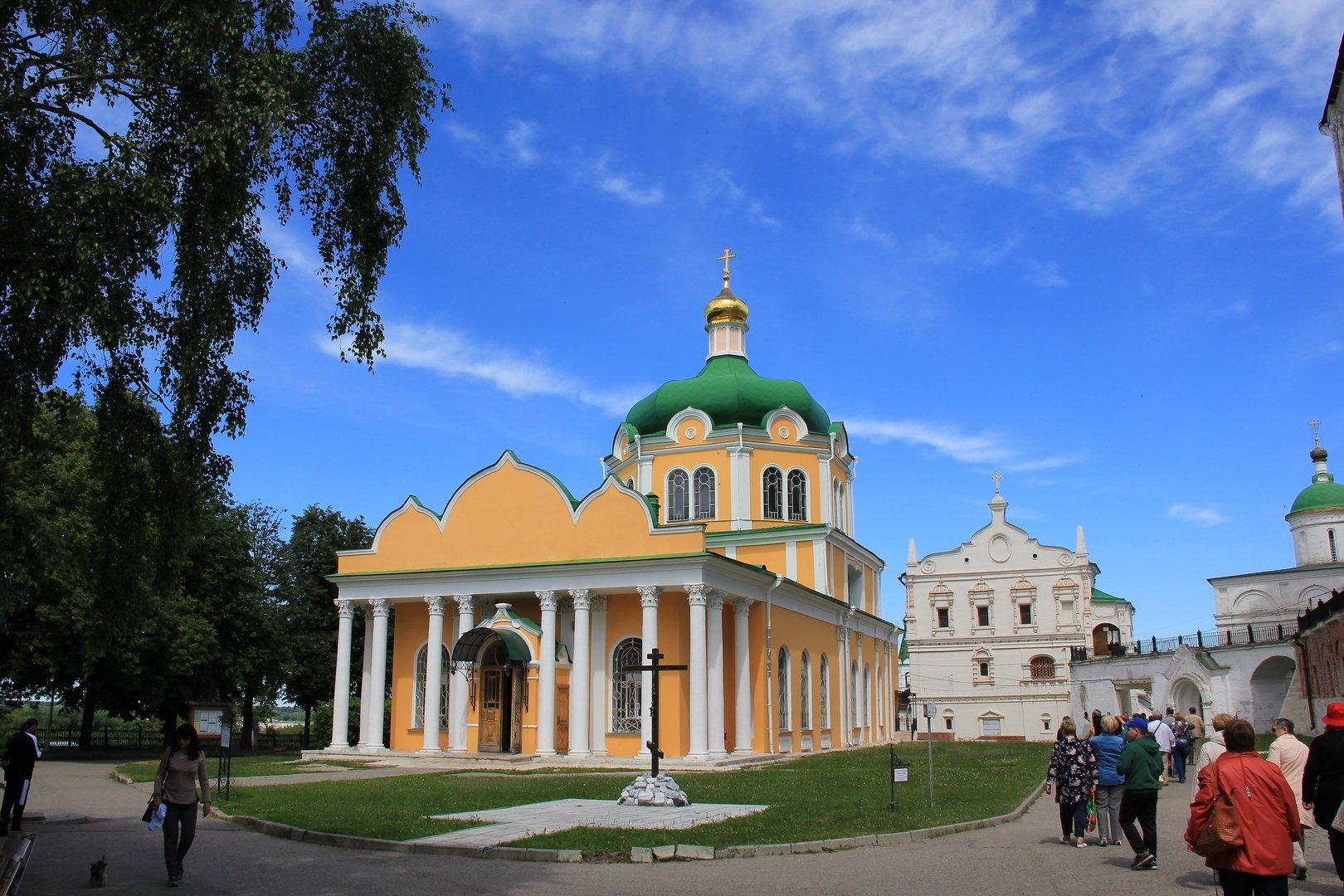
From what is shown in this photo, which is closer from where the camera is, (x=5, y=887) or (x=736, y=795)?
(x=5, y=887)

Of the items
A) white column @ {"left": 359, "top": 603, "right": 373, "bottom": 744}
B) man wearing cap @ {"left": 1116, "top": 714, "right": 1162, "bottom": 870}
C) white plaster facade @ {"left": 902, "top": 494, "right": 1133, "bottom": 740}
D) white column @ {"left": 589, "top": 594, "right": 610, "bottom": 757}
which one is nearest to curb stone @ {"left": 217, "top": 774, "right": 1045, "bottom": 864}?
man wearing cap @ {"left": 1116, "top": 714, "right": 1162, "bottom": 870}

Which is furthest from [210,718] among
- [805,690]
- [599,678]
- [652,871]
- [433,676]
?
[805,690]

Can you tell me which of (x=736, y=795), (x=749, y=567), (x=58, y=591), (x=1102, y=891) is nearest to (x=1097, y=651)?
(x=749, y=567)

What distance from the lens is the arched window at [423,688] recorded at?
31938 mm

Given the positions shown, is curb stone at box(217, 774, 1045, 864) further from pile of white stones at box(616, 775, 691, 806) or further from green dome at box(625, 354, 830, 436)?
green dome at box(625, 354, 830, 436)

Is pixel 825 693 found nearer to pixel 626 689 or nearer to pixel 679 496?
pixel 679 496

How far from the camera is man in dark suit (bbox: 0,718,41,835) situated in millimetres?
12844

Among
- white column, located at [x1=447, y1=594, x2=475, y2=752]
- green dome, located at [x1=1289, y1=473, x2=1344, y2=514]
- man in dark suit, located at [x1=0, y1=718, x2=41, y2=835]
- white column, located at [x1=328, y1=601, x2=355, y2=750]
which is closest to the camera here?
man in dark suit, located at [x1=0, y1=718, x2=41, y2=835]

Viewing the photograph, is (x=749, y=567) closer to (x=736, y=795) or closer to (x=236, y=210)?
(x=736, y=795)

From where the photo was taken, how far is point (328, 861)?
11.4 m

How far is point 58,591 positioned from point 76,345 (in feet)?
82.0

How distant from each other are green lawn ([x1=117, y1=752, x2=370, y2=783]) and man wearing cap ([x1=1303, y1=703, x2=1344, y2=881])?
21.4 meters

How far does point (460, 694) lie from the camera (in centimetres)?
3066

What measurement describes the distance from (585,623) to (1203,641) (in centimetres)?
3019
